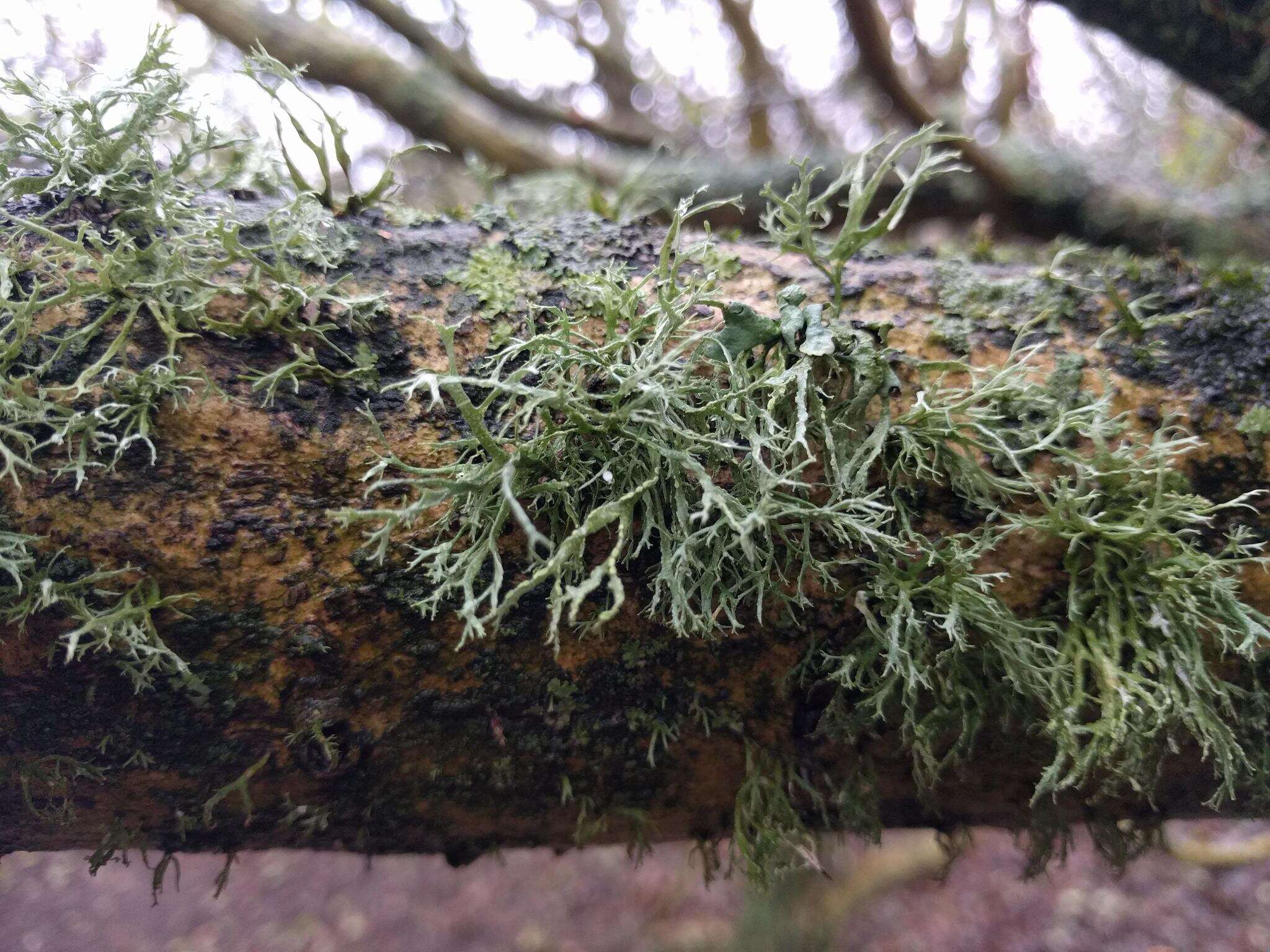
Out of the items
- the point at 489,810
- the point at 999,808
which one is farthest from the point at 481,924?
the point at 999,808

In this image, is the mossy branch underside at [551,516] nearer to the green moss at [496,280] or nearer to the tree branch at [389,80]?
the green moss at [496,280]

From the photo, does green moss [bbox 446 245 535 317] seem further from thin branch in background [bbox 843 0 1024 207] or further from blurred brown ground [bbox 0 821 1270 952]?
thin branch in background [bbox 843 0 1024 207]

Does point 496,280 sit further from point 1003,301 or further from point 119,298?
point 1003,301

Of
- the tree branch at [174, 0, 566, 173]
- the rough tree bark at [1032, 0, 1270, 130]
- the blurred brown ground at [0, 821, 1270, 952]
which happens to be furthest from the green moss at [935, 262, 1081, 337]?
the tree branch at [174, 0, 566, 173]

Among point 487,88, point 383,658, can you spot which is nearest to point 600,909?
point 383,658

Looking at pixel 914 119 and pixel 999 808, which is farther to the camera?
pixel 914 119

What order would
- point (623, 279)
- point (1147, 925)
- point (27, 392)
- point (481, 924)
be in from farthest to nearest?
point (481, 924)
point (1147, 925)
point (623, 279)
point (27, 392)

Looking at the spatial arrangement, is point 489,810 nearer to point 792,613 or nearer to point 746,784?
point 746,784
